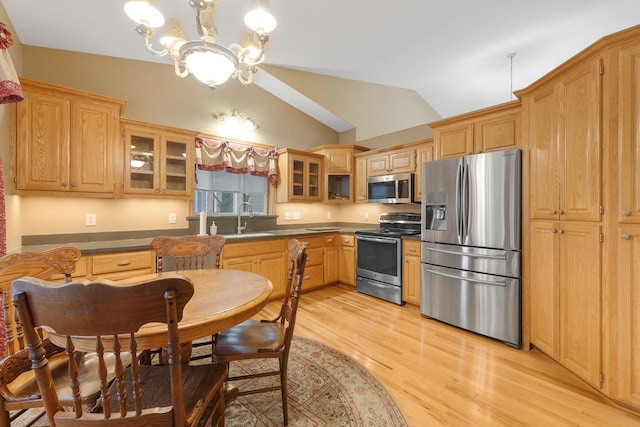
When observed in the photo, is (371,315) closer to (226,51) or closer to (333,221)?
(333,221)

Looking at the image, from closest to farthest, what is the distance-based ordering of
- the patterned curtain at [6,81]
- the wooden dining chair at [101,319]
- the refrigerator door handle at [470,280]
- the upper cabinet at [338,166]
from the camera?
1. the wooden dining chair at [101,319]
2. the patterned curtain at [6,81]
3. the refrigerator door handle at [470,280]
4. the upper cabinet at [338,166]

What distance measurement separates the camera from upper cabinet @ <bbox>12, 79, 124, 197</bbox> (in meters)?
2.30

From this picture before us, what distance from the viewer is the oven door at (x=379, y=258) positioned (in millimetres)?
3516

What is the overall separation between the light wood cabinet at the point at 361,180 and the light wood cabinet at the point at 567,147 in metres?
2.28

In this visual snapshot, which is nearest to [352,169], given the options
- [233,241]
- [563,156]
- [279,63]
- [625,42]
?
[279,63]

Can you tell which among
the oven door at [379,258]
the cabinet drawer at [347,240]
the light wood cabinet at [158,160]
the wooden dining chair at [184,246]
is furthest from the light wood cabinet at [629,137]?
the light wood cabinet at [158,160]

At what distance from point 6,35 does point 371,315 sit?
3628mm

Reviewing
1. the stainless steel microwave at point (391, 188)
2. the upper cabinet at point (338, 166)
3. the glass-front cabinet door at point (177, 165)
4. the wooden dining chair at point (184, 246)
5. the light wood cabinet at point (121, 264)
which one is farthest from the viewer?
the upper cabinet at point (338, 166)

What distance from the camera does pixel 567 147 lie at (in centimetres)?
200

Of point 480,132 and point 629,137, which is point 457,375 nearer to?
point 629,137

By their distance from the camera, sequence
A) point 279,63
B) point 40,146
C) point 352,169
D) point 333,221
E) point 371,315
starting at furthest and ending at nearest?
point 333,221, point 352,169, point 279,63, point 371,315, point 40,146

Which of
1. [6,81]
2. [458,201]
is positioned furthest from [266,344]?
[458,201]

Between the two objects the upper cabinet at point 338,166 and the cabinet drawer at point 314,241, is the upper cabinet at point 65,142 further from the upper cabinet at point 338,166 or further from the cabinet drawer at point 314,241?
the upper cabinet at point 338,166

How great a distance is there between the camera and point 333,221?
16.9ft
